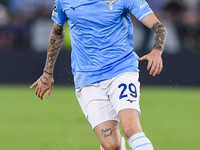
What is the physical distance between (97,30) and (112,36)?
0.53 feet

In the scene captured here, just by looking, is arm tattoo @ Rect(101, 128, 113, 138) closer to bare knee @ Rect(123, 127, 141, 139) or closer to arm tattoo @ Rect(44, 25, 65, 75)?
bare knee @ Rect(123, 127, 141, 139)

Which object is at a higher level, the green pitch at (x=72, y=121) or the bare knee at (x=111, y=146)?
the bare knee at (x=111, y=146)

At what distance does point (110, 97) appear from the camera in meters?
5.77

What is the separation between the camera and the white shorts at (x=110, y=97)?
18.3 ft

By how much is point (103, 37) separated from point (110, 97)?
1.97 ft

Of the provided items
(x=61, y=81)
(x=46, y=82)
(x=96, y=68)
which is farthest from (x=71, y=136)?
(x=61, y=81)

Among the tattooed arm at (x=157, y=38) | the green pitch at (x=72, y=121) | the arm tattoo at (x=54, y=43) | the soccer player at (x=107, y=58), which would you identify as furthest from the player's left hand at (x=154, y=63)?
the green pitch at (x=72, y=121)

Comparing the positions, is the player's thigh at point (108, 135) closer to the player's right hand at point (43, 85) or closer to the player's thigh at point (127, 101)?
the player's thigh at point (127, 101)

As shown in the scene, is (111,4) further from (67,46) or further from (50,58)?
(67,46)

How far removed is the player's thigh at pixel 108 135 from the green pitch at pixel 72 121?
2.67m

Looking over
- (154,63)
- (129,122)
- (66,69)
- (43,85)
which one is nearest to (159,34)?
(154,63)

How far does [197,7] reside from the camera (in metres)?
20.0

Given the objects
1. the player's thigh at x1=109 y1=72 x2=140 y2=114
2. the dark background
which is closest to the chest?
the player's thigh at x1=109 y1=72 x2=140 y2=114

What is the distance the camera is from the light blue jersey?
18.9 ft
